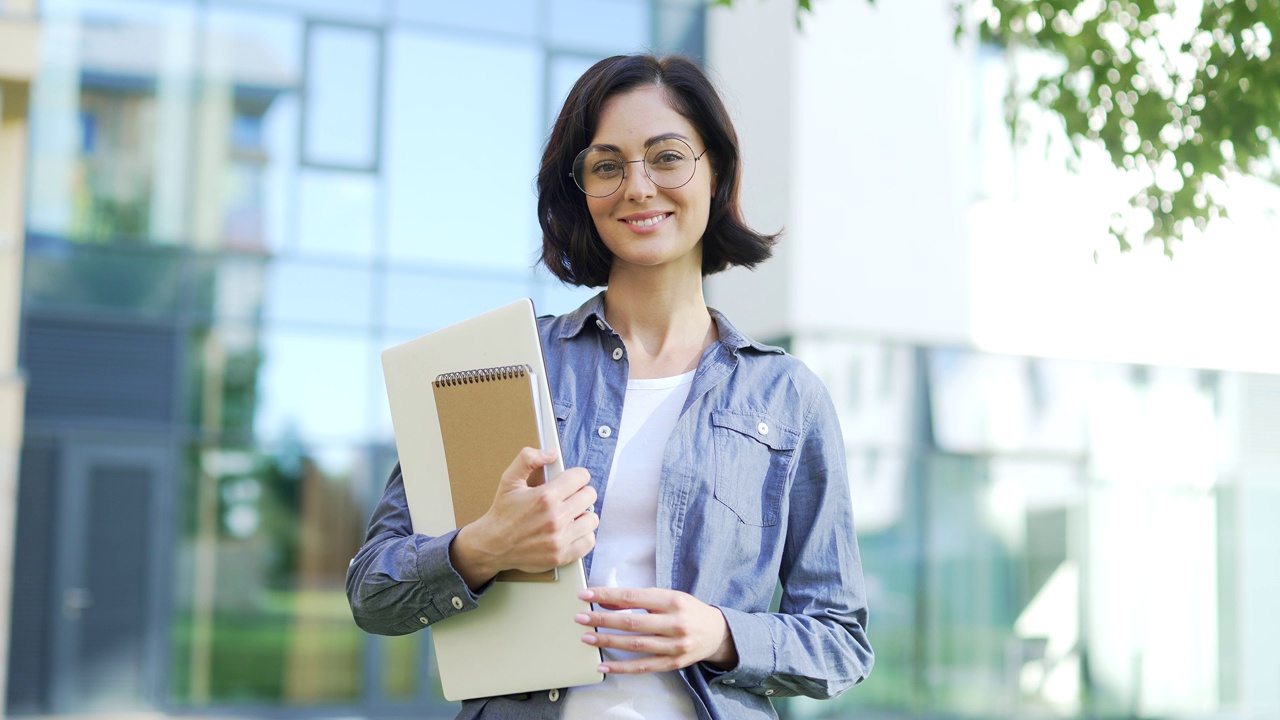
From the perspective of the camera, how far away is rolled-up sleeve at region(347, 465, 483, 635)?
1.82m

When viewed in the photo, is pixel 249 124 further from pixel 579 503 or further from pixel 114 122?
pixel 579 503

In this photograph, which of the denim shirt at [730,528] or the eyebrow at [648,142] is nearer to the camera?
the denim shirt at [730,528]

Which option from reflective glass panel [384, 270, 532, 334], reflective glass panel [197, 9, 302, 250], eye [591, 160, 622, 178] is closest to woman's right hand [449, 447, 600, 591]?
eye [591, 160, 622, 178]

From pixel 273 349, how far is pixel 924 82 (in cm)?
606

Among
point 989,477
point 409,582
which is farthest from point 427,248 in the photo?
point 409,582

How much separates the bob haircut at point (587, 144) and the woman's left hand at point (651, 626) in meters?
0.62

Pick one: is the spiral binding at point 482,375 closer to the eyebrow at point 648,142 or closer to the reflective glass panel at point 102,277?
the eyebrow at point 648,142

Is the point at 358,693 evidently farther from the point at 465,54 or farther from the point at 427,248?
the point at 465,54

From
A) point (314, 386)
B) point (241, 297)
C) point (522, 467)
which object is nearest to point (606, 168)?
point (522, 467)

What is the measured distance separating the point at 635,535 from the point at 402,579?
1.08ft

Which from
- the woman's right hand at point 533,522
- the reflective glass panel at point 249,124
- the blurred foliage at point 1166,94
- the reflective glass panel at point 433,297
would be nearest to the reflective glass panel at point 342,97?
the reflective glass panel at point 249,124

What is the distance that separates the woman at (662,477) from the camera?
177cm

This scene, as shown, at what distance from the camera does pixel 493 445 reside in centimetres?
182

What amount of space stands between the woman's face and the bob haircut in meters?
0.02
